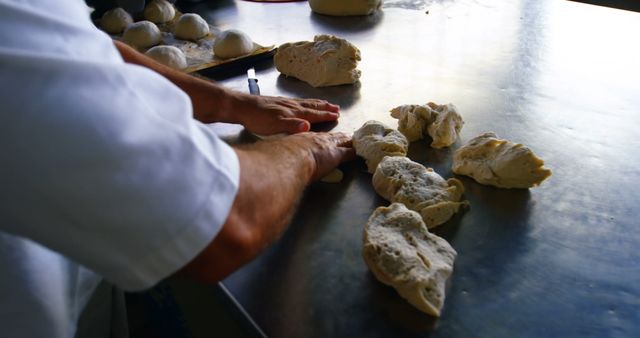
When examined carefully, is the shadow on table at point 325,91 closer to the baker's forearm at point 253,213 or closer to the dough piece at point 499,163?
the dough piece at point 499,163

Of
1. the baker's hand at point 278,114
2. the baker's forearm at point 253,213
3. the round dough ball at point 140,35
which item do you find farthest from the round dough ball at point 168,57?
the baker's forearm at point 253,213

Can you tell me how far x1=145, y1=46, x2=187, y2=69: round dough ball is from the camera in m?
1.79

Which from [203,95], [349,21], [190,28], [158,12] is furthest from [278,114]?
[158,12]

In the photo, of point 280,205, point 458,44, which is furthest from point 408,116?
point 458,44

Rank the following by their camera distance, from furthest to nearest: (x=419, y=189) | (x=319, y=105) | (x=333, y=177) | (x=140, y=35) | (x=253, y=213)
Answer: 1. (x=140, y=35)
2. (x=319, y=105)
3. (x=333, y=177)
4. (x=419, y=189)
5. (x=253, y=213)

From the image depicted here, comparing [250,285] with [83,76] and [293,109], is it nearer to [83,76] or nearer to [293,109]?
[83,76]

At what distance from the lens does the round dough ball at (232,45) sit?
6.09 ft

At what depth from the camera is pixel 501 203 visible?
114cm

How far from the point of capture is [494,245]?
3.33ft

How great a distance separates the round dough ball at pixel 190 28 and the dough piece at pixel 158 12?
22 centimetres

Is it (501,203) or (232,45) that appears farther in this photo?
(232,45)

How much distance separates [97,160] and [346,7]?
72.8 inches

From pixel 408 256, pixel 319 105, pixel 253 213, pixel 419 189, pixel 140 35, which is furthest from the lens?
pixel 140 35

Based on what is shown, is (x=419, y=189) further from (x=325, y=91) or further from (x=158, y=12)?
(x=158, y=12)
